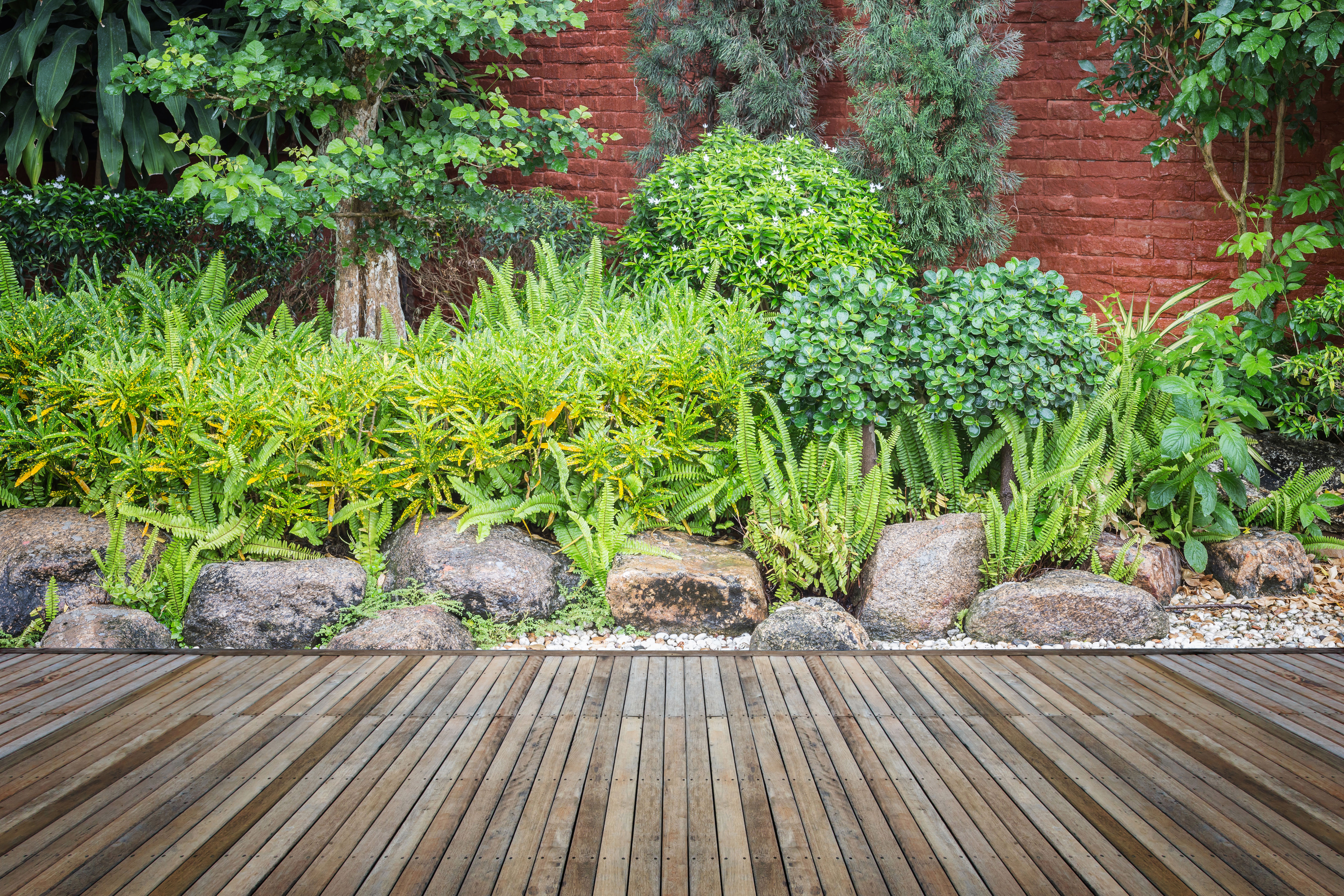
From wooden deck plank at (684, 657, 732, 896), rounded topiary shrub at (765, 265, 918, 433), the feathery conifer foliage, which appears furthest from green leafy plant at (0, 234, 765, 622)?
the feathery conifer foliage

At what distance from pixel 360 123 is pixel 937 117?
3234mm

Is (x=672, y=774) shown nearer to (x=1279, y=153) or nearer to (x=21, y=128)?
(x=1279, y=153)

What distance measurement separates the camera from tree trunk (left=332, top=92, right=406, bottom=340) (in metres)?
4.86

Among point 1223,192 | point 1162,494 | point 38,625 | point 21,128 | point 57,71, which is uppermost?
point 57,71

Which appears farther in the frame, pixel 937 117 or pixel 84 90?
pixel 84 90

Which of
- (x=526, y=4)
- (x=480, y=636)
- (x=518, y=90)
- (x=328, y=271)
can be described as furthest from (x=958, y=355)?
(x=518, y=90)

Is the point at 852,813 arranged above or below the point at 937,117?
below

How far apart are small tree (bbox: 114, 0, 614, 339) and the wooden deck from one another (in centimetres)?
204

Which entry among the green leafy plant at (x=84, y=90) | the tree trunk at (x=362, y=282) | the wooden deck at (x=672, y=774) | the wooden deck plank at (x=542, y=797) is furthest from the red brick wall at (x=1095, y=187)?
the green leafy plant at (x=84, y=90)

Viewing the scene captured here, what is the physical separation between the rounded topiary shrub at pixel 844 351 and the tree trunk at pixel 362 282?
2141mm

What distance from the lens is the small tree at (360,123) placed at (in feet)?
12.8

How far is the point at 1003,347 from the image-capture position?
376 centimetres

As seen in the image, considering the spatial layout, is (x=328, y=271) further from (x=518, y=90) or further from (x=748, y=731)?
(x=748, y=731)

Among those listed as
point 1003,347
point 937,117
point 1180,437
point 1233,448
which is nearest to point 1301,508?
point 1233,448
